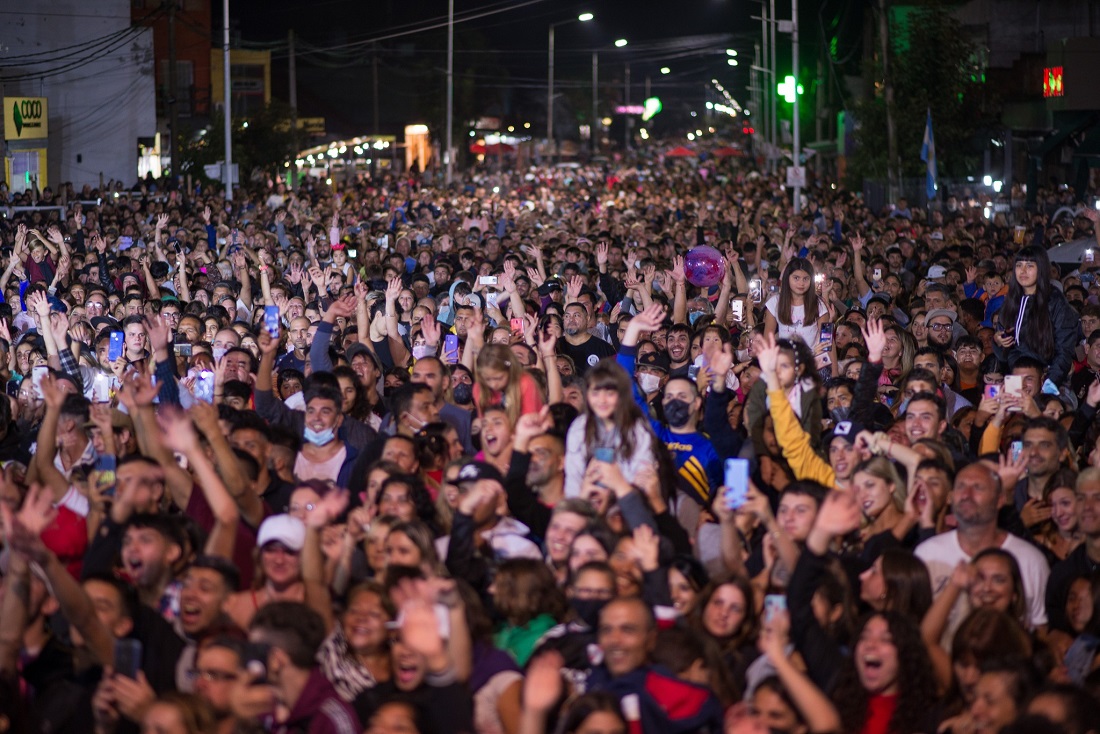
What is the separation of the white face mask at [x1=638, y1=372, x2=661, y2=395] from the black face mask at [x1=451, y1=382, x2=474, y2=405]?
1106 mm

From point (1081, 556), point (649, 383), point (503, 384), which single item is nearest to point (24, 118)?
point (649, 383)

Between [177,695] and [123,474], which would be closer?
[177,695]

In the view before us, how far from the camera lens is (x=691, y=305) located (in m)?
14.4

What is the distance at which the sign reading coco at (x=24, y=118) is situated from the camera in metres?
36.2

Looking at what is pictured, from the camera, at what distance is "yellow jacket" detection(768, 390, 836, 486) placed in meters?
8.05

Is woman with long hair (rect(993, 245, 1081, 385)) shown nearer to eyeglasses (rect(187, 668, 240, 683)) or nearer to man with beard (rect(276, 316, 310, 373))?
man with beard (rect(276, 316, 310, 373))

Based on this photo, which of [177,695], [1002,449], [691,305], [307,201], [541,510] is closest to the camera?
[177,695]

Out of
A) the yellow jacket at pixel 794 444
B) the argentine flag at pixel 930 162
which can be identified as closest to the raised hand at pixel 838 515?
the yellow jacket at pixel 794 444

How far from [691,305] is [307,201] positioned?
1879cm

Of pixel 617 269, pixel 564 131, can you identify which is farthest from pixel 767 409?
pixel 564 131

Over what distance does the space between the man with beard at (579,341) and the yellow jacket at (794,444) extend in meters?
3.75

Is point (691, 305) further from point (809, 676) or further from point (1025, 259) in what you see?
point (809, 676)

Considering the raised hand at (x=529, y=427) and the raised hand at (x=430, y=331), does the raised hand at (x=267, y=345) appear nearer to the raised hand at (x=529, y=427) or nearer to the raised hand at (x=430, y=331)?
the raised hand at (x=430, y=331)

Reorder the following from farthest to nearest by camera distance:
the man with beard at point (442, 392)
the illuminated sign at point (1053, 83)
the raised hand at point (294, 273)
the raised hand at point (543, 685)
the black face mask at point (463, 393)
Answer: the illuminated sign at point (1053, 83) < the raised hand at point (294, 273) < the black face mask at point (463, 393) < the man with beard at point (442, 392) < the raised hand at point (543, 685)
